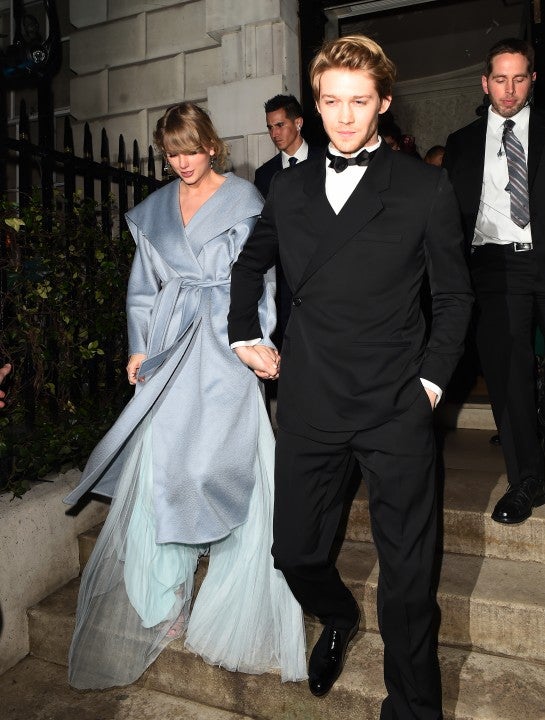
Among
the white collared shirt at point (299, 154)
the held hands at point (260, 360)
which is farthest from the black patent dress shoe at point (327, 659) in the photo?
the white collared shirt at point (299, 154)

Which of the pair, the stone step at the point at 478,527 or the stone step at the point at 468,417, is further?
the stone step at the point at 468,417

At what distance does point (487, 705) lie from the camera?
93.4 inches

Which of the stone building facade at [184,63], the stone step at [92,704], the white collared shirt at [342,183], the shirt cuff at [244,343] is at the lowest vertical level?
the stone step at [92,704]

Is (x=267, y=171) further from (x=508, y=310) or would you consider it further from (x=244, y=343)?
(x=244, y=343)

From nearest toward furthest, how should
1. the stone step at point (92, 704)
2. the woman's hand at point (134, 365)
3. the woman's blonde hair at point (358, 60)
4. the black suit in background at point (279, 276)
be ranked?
the woman's blonde hair at point (358, 60), the stone step at point (92, 704), the woman's hand at point (134, 365), the black suit in background at point (279, 276)

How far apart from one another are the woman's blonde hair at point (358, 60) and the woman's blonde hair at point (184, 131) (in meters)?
0.83

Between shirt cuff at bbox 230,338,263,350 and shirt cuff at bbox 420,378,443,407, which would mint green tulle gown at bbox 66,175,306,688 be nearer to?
shirt cuff at bbox 230,338,263,350

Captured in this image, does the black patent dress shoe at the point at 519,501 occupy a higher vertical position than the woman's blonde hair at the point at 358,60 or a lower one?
lower

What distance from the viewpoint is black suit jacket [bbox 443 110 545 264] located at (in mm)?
3049

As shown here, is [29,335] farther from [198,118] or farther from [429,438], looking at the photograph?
[429,438]

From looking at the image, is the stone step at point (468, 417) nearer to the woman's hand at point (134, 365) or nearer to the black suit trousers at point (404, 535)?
the woman's hand at point (134, 365)

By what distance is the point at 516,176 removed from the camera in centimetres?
309

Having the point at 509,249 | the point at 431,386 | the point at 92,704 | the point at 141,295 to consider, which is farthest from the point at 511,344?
the point at 92,704

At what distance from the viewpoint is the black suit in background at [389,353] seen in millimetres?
1999
